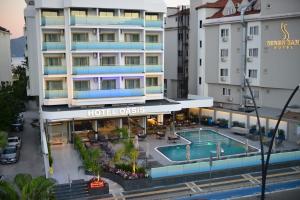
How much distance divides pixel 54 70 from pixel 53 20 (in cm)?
515

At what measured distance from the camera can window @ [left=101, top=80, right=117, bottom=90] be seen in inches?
1695

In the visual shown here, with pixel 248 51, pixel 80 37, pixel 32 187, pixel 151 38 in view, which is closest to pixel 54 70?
pixel 80 37

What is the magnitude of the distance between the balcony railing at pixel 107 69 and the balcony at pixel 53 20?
4874 millimetres

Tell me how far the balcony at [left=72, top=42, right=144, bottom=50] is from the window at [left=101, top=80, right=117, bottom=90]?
3.71 metres

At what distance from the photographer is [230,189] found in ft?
91.7

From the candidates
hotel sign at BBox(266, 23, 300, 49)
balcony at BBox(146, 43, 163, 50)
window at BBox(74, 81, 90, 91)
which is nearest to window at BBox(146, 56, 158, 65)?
balcony at BBox(146, 43, 163, 50)

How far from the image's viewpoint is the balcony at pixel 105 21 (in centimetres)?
4037

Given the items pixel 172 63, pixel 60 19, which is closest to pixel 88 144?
pixel 60 19

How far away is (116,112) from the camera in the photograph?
40.1 m

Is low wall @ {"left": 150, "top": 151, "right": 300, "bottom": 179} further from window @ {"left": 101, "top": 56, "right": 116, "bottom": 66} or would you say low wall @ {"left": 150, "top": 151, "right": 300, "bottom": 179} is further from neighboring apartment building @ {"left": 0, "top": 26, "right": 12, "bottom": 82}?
neighboring apartment building @ {"left": 0, "top": 26, "right": 12, "bottom": 82}

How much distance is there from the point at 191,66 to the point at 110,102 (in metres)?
19.3

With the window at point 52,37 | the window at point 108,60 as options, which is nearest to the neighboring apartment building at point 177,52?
the window at point 108,60

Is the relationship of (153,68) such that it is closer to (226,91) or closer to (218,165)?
(226,91)

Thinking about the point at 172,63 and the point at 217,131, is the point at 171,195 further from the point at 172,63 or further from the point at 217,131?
the point at 172,63
